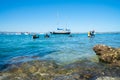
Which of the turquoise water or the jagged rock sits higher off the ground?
the jagged rock

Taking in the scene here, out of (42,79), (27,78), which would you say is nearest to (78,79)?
(42,79)

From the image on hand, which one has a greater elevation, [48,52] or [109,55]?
[109,55]

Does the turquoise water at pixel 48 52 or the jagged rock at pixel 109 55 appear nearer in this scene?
the jagged rock at pixel 109 55

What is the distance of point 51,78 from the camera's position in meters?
9.11

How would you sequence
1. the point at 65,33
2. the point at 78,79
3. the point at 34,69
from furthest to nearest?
the point at 65,33
the point at 34,69
the point at 78,79

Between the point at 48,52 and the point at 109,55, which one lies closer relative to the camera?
the point at 109,55

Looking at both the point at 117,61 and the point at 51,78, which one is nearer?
the point at 51,78

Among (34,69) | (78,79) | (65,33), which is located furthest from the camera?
(65,33)

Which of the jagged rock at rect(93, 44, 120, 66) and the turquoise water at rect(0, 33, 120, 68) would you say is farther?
the turquoise water at rect(0, 33, 120, 68)

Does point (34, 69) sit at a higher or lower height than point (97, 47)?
lower

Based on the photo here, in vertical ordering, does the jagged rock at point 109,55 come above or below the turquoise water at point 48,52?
above

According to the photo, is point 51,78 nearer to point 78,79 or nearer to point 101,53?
point 78,79

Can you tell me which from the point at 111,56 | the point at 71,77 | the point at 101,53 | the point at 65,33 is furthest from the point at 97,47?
the point at 65,33

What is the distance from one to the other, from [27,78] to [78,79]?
2.67 m
